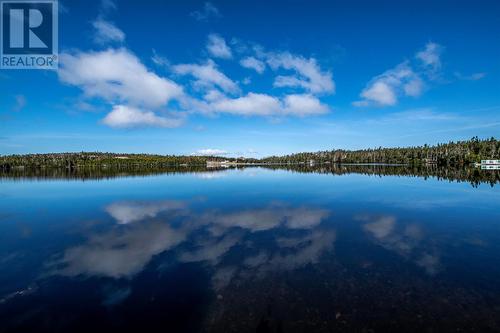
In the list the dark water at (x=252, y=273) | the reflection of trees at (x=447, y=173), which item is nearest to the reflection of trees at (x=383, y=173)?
the reflection of trees at (x=447, y=173)

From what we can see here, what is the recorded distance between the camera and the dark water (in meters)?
8.95

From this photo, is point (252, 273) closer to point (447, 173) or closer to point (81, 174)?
point (447, 173)

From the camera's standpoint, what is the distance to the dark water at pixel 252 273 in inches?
352

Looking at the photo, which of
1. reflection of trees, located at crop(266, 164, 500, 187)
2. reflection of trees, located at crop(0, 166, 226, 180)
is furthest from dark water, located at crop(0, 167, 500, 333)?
reflection of trees, located at crop(0, 166, 226, 180)

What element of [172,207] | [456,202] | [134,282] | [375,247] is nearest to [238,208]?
[172,207]

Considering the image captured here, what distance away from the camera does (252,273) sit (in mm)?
12703

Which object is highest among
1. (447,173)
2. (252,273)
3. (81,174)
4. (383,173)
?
(447,173)

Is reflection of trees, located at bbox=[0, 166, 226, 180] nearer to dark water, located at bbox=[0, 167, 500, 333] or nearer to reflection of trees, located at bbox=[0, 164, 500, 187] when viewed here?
reflection of trees, located at bbox=[0, 164, 500, 187]

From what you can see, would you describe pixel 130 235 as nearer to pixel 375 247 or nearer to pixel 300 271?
pixel 300 271

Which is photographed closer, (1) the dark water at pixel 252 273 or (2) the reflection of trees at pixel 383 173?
(1) the dark water at pixel 252 273

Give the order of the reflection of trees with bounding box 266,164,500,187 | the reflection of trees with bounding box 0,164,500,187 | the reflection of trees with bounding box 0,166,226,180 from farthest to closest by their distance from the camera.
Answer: the reflection of trees with bounding box 0,166,226,180 < the reflection of trees with bounding box 0,164,500,187 < the reflection of trees with bounding box 266,164,500,187

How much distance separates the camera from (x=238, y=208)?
30.1 m

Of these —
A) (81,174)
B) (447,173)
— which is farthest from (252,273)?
(81,174)

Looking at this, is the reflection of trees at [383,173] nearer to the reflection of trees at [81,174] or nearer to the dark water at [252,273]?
the reflection of trees at [81,174]
